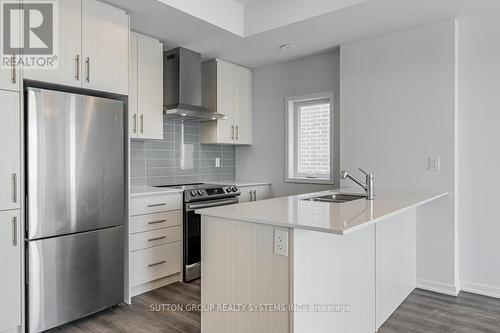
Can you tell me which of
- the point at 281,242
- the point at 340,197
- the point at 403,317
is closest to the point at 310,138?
the point at 340,197

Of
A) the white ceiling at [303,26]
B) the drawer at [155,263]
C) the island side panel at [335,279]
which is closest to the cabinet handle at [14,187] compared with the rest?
the drawer at [155,263]

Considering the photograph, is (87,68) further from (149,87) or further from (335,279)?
(335,279)

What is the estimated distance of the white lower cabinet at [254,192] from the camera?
13.7 ft

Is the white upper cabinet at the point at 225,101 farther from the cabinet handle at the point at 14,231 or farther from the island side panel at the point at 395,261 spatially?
the cabinet handle at the point at 14,231

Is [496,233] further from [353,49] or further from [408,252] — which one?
[353,49]

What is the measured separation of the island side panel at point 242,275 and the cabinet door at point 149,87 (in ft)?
5.67

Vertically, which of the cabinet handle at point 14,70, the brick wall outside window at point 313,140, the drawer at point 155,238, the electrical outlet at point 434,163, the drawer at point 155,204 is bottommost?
the drawer at point 155,238

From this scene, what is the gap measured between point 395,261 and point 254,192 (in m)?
1.98

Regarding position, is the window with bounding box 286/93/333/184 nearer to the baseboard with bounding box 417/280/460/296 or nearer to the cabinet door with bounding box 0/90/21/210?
the baseboard with bounding box 417/280/460/296

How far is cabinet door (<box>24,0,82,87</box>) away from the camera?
2.42m

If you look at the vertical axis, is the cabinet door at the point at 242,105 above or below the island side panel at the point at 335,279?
above

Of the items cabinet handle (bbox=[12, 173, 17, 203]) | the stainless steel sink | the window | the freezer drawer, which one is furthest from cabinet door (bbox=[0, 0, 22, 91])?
the window

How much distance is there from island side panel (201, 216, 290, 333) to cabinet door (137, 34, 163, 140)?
1.73m

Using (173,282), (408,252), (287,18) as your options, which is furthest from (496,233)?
(173,282)
